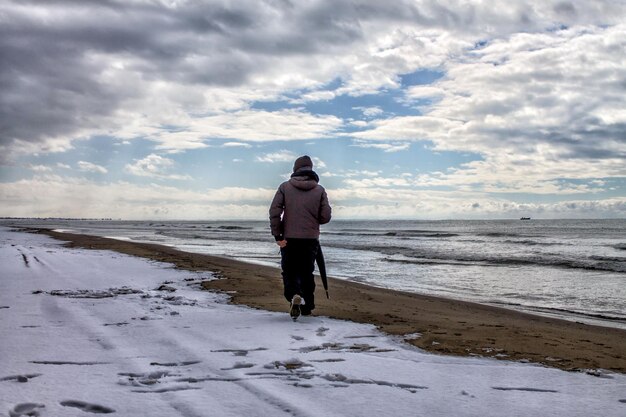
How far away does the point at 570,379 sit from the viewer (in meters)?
3.85

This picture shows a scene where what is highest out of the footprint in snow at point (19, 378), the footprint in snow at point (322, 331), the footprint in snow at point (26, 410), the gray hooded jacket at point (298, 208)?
the gray hooded jacket at point (298, 208)

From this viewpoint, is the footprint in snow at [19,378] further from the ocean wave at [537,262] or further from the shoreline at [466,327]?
the ocean wave at [537,262]

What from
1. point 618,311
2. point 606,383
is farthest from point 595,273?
point 606,383

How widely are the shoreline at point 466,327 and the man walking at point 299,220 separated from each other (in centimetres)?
77

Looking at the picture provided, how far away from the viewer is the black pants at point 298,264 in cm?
640

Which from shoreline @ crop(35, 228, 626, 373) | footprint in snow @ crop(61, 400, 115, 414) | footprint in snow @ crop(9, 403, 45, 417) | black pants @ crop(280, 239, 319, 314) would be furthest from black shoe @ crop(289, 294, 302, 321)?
footprint in snow @ crop(9, 403, 45, 417)

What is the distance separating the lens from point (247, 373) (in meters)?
3.66

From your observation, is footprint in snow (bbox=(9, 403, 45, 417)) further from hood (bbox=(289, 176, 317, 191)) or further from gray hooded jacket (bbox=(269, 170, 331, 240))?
hood (bbox=(289, 176, 317, 191))

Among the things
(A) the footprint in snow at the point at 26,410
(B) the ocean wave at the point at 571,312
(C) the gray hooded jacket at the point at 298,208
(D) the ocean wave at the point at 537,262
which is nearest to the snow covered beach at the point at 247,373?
(A) the footprint in snow at the point at 26,410

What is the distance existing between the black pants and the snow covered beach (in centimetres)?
50

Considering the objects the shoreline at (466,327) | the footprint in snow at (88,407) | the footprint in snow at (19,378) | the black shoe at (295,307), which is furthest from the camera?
the black shoe at (295,307)

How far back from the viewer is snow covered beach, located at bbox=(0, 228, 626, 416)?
3023 mm

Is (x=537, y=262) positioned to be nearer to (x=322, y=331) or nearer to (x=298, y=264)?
(x=298, y=264)

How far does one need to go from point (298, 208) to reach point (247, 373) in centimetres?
297
